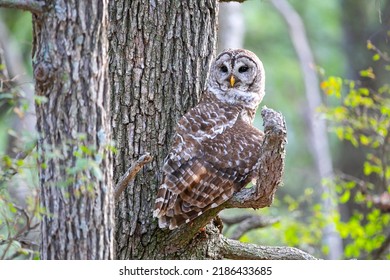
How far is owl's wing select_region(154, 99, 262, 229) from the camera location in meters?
4.68

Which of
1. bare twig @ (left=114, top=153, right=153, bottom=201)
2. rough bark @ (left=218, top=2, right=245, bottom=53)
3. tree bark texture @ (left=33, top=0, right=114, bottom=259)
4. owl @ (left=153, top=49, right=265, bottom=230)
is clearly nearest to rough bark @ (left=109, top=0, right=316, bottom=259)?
owl @ (left=153, top=49, right=265, bottom=230)

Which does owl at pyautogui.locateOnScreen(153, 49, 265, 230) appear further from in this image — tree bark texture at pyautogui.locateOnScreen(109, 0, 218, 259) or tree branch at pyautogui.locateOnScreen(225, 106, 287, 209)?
tree branch at pyautogui.locateOnScreen(225, 106, 287, 209)

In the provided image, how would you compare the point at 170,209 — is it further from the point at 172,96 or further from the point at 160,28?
the point at 160,28

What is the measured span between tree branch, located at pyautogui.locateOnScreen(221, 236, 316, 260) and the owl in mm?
624

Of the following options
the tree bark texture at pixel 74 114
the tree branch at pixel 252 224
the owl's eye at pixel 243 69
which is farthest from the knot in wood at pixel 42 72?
the tree branch at pixel 252 224

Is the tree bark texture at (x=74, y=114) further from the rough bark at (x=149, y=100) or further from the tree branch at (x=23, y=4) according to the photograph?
the rough bark at (x=149, y=100)

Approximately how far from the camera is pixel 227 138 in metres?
4.96

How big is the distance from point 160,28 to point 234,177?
1124mm

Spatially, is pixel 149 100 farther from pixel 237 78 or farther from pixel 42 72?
pixel 42 72

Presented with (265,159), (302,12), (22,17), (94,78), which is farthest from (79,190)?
(302,12)

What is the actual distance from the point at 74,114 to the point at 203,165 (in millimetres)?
1407

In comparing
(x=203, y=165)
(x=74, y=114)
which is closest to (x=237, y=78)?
(x=203, y=165)

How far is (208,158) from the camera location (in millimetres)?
4836

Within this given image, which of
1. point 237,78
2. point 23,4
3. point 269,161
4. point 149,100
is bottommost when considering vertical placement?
point 269,161
